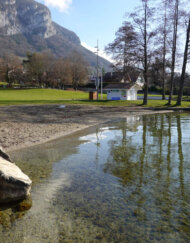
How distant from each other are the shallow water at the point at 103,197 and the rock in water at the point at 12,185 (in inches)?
9.6

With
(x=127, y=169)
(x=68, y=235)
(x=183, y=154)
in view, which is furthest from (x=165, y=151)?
(x=68, y=235)

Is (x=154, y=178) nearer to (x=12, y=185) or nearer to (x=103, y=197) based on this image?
(x=103, y=197)

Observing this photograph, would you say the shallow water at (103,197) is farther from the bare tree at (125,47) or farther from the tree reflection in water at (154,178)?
the bare tree at (125,47)

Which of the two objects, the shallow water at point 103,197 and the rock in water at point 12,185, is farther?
the rock in water at point 12,185

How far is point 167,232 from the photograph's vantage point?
3.72 m

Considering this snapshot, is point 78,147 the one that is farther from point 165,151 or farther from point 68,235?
point 68,235

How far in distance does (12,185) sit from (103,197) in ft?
6.40

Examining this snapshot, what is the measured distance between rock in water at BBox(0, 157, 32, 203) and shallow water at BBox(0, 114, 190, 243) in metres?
0.24

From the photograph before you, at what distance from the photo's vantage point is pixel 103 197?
4918 mm

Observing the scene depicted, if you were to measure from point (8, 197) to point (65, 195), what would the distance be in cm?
120

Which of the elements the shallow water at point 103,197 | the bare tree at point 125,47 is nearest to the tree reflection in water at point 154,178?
the shallow water at point 103,197

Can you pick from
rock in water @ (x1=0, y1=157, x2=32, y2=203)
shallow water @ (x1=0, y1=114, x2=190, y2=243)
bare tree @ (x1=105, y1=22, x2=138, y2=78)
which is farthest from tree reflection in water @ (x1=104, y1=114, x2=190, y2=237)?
bare tree @ (x1=105, y1=22, x2=138, y2=78)

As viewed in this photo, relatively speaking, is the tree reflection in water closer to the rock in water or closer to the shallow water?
the shallow water

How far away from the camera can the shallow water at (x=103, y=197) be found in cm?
371
